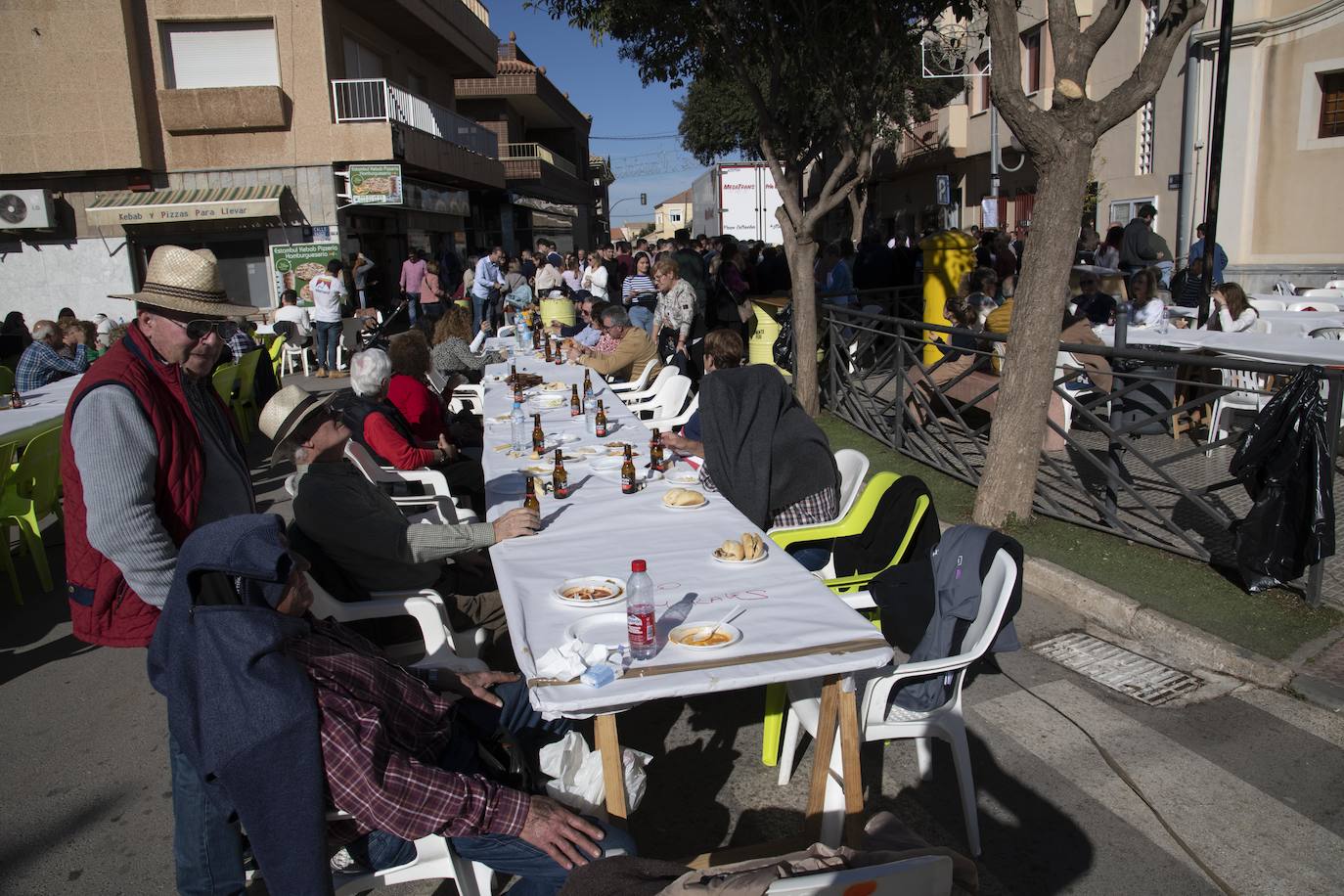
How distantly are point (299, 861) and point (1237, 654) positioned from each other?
13.3 feet

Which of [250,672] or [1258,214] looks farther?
[1258,214]

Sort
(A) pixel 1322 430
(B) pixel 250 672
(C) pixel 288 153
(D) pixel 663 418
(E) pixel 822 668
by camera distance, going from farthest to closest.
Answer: (C) pixel 288 153
(D) pixel 663 418
(A) pixel 1322 430
(E) pixel 822 668
(B) pixel 250 672

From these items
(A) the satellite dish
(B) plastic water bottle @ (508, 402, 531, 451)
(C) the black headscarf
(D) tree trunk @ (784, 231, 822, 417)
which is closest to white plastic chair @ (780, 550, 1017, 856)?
(C) the black headscarf

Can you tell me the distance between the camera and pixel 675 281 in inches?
448

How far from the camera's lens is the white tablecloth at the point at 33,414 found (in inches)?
274

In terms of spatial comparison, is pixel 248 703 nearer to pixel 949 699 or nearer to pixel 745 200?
pixel 949 699

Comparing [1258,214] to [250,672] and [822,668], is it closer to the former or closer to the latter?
[822,668]

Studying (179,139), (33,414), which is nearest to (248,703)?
(33,414)

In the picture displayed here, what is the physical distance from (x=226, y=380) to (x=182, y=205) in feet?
36.6

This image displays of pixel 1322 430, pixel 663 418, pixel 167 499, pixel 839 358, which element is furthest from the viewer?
pixel 839 358

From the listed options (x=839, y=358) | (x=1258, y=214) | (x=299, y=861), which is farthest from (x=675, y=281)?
(x=1258, y=214)

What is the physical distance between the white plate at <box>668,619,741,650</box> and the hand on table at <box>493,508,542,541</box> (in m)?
1.17

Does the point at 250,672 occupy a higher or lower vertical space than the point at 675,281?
lower

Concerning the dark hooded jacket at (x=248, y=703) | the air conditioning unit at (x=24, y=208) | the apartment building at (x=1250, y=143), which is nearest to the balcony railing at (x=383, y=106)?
the air conditioning unit at (x=24, y=208)
